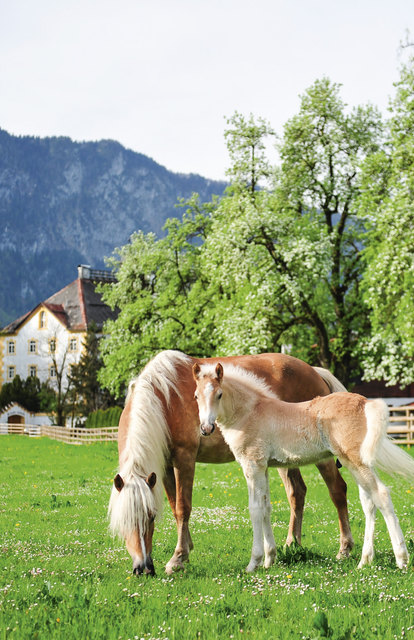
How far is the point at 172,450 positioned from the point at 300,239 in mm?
21347

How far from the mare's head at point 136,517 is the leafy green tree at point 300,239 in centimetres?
2126

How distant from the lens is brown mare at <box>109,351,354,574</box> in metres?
6.23

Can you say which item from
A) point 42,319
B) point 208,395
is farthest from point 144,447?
point 42,319

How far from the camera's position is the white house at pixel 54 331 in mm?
69125

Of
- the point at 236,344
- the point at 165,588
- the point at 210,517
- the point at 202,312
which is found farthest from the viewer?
the point at 202,312

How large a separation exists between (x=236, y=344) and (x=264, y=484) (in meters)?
21.3

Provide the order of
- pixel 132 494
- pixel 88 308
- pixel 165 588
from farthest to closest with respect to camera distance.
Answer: pixel 88 308
pixel 132 494
pixel 165 588

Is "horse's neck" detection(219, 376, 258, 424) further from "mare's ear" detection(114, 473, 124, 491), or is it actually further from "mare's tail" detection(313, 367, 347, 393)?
"mare's tail" detection(313, 367, 347, 393)

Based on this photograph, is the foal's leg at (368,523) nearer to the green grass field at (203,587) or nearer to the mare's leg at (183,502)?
the green grass field at (203,587)

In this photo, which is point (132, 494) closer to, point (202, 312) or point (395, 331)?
point (395, 331)

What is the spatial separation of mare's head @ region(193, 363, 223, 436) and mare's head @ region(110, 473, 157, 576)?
85cm

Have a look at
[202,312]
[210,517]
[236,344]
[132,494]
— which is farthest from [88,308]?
[132,494]

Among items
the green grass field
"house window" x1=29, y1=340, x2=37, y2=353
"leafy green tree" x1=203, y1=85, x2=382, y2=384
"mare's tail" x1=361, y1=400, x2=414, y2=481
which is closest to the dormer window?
"house window" x1=29, y1=340, x2=37, y2=353

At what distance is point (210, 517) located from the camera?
424 inches
